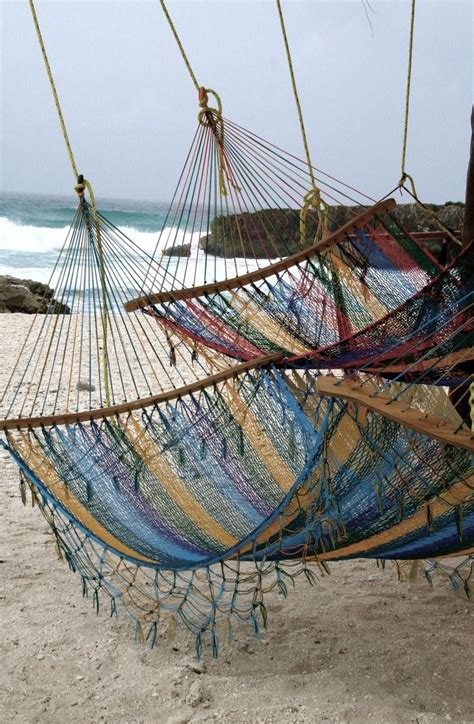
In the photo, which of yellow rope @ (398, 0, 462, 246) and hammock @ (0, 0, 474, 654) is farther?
yellow rope @ (398, 0, 462, 246)

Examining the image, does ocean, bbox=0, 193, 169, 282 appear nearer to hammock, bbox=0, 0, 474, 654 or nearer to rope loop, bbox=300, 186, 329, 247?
rope loop, bbox=300, 186, 329, 247

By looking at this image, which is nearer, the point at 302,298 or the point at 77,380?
the point at 302,298

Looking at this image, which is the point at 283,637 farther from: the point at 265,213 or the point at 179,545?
the point at 265,213

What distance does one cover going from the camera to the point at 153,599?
1.93 meters

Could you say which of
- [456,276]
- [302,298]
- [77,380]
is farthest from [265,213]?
[77,380]

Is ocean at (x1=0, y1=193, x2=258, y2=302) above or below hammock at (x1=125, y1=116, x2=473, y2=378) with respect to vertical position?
above

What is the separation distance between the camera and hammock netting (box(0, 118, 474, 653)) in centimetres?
145

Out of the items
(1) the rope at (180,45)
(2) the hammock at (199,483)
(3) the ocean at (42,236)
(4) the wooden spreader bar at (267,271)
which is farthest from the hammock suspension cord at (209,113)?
(3) the ocean at (42,236)

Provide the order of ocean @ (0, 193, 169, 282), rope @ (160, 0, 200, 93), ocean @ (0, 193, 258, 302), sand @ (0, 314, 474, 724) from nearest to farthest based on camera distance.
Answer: sand @ (0, 314, 474, 724)
rope @ (160, 0, 200, 93)
ocean @ (0, 193, 258, 302)
ocean @ (0, 193, 169, 282)

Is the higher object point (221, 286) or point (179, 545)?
point (221, 286)

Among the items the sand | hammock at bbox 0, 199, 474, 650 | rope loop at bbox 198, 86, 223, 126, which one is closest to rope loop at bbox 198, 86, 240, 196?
rope loop at bbox 198, 86, 223, 126

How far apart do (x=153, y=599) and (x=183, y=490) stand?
333mm

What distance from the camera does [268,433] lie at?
1.88 m

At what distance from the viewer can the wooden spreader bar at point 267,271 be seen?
82.4 inches
